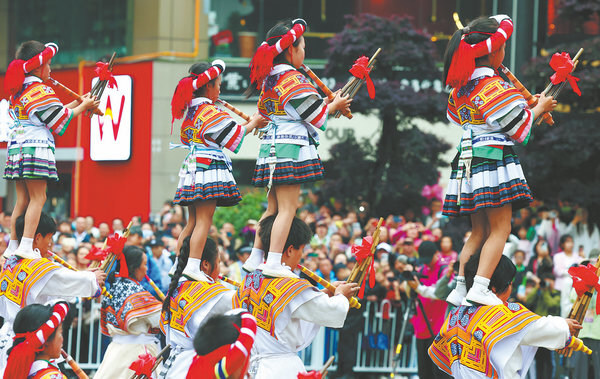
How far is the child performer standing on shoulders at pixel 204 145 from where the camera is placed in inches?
266

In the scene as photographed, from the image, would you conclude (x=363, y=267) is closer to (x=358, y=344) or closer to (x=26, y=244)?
(x=26, y=244)

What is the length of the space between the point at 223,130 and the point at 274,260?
1142mm

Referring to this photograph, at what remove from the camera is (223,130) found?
6742 millimetres

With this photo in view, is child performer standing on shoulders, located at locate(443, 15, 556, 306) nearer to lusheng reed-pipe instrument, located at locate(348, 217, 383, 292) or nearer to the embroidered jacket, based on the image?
lusheng reed-pipe instrument, located at locate(348, 217, 383, 292)

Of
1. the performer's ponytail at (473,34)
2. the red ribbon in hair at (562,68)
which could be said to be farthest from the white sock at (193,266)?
the red ribbon in hair at (562,68)

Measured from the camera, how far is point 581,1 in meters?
13.6

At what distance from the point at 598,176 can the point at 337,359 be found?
547 centimetres

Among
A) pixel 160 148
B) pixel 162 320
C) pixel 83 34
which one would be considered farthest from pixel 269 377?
pixel 83 34

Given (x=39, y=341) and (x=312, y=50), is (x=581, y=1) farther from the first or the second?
(x=39, y=341)

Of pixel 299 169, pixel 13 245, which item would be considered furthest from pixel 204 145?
pixel 13 245

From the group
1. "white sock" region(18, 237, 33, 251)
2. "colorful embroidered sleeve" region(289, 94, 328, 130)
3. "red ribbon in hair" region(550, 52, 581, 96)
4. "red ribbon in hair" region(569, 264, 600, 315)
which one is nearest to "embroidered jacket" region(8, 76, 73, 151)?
"white sock" region(18, 237, 33, 251)

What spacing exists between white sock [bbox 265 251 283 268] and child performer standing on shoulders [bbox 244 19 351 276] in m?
0.31

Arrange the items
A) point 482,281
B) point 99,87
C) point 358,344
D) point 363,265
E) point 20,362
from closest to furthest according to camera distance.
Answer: point 20,362, point 482,281, point 363,265, point 99,87, point 358,344

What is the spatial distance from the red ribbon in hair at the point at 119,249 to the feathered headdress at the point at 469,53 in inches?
112
